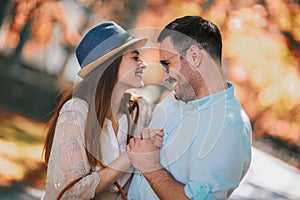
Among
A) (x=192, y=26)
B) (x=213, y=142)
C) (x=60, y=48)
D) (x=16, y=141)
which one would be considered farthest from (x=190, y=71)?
(x=60, y=48)

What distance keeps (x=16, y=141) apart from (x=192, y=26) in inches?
157

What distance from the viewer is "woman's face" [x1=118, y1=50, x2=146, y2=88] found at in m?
2.02

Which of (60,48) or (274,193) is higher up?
(60,48)

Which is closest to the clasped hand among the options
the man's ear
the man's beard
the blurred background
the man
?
the man

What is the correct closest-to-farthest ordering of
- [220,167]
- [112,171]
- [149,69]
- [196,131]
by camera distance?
[220,167], [196,131], [112,171], [149,69]

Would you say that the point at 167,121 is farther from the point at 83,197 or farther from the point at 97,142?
the point at 83,197

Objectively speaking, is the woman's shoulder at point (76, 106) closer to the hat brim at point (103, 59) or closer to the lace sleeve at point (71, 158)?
the lace sleeve at point (71, 158)

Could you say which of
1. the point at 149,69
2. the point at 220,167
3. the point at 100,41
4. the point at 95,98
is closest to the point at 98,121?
the point at 95,98

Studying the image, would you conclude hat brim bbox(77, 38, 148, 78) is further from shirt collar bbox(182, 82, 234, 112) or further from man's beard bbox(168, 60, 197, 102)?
shirt collar bbox(182, 82, 234, 112)

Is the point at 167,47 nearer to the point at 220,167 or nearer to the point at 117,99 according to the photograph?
the point at 117,99

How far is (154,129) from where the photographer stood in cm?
186

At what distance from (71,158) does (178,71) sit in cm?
48

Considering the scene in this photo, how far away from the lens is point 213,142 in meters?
1.64

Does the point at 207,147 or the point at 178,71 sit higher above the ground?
the point at 178,71
